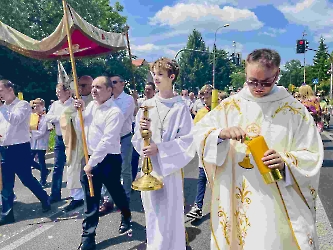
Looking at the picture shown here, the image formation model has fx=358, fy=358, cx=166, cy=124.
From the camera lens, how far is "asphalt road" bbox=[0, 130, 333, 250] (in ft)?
13.2

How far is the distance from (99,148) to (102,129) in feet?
0.84

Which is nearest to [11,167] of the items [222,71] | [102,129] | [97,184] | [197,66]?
[97,184]

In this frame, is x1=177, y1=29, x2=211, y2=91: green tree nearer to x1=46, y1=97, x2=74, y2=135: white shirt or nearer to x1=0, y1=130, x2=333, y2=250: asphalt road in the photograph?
x1=46, y1=97, x2=74, y2=135: white shirt

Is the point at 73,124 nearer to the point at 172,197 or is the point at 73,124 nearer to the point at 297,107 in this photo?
the point at 172,197

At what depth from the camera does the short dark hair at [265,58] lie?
6.93 ft

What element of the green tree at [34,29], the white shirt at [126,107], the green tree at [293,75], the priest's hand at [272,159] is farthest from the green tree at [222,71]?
the priest's hand at [272,159]

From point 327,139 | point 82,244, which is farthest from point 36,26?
point 82,244

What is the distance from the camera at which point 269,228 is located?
218 cm

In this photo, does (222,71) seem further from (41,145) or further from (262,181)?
(262,181)

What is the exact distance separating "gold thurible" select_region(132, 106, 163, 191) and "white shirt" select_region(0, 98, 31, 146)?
2541 millimetres

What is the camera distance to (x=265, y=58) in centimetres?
212

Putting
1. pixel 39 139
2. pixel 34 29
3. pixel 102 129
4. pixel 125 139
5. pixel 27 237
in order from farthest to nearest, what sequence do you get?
pixel 34 29 < pixel 39 139 < pixel 125 139 < pixel 27 237 < pixel 102 129

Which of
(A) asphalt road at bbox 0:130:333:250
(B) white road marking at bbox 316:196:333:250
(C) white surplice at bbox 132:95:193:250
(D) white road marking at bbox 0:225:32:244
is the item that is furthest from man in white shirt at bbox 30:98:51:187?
(B) white road marking at bbox 316:196:333:250

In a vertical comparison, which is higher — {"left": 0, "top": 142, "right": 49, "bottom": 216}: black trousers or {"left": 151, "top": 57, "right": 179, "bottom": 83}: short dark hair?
{"left": 151, "top": 57, "right": 179, "bottom": 83}: short dark hair
